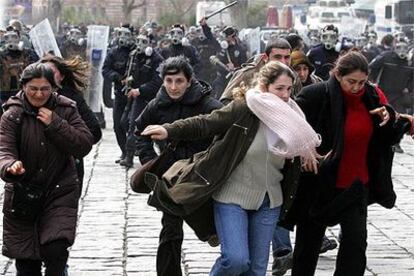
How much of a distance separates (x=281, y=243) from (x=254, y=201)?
222cm

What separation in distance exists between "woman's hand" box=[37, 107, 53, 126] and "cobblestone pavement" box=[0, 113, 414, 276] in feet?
7.15

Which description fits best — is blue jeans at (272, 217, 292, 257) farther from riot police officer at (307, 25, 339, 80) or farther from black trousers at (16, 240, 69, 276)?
riot police officer at (307, 25, 339, 80)

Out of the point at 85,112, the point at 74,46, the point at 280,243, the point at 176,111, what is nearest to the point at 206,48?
the point at 74,46

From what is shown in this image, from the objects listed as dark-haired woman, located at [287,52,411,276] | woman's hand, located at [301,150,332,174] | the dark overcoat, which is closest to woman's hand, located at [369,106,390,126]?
dark-haired woman, located at [287,52,411,276]

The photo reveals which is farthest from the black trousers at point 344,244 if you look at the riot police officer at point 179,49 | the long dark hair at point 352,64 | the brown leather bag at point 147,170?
the riot police officer at point 179,49

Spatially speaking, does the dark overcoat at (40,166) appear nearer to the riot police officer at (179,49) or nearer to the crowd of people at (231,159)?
the crowd of people at (231,159)

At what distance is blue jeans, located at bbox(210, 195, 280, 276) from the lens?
6.95 m

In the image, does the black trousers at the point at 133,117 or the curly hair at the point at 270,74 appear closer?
the curly hair at the point at 270,74

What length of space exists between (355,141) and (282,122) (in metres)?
0.71

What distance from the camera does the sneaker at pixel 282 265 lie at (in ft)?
29.6

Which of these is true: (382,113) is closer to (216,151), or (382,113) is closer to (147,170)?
(216,151)

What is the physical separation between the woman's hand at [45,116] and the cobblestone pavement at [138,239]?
2.18 metres

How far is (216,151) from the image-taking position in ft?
23.2

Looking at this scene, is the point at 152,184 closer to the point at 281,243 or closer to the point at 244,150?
the point at 244,150
